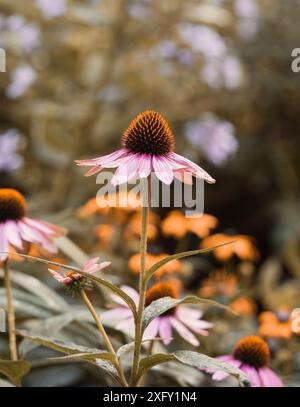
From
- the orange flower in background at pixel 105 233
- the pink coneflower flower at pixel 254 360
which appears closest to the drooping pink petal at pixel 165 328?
the pink coneflower flower at pixel 254 360

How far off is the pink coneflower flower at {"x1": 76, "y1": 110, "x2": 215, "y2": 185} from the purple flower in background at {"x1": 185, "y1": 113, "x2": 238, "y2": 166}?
1.71 metres

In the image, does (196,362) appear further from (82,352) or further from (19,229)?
(19,229)

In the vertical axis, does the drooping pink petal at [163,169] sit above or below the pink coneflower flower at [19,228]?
above

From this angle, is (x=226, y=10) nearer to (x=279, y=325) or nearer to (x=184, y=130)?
(x=184, y=130)

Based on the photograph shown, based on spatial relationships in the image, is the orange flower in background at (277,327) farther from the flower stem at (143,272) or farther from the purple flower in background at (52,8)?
the purple flower in background at (52,8)

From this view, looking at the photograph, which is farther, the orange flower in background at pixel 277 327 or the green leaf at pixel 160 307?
the orange flower in background at pixel 277 327

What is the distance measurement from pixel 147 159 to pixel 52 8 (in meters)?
1.94

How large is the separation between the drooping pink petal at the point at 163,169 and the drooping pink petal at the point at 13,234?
270 millimetres

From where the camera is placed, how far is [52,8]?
2672mm

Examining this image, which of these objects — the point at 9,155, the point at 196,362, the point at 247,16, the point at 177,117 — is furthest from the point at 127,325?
the point at 247,16

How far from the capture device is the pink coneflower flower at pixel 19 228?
1.07 m

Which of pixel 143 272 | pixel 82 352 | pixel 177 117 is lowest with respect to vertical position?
pixel 82 352

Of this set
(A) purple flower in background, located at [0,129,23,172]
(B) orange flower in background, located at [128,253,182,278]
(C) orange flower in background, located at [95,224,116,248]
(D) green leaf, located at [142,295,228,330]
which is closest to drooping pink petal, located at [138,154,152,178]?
(D) green leaf, located at [142,295,228,330]
